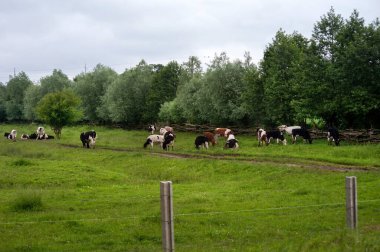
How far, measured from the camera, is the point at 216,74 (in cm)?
5966

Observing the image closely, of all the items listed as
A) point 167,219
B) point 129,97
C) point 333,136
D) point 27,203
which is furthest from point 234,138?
point 129,97

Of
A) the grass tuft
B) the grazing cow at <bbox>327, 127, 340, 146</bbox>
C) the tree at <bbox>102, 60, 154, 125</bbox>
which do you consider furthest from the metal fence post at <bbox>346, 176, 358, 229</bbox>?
the tree at <bbox>102, 60, 154, 125</bbox>

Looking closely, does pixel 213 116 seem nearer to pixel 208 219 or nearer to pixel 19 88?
pixel 208 219

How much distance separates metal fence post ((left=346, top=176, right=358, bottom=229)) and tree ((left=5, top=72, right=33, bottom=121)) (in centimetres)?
11520

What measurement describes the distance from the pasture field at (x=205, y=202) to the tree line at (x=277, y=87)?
6.54 metres

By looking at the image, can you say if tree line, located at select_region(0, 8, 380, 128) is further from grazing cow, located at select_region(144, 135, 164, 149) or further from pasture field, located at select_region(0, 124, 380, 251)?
grazing cow, located at select_region(144, 135, 164, 149)

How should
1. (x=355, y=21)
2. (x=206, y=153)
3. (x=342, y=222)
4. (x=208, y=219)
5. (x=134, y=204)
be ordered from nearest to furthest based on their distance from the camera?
(x=342, y=222) → (x=208, y=219) → (x=134, y=204) → (x=206, y=153) → (x=355, y=21)

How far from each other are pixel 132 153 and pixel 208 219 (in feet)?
82.6

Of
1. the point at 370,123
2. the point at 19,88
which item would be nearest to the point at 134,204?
the point at 370,123

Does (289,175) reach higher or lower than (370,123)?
lower

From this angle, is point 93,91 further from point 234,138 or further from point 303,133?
point 303,133

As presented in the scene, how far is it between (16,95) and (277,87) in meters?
91.7

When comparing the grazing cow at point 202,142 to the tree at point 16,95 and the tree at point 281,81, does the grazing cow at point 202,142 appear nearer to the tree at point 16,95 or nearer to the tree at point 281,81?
the tree at point 281,81

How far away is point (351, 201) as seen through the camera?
428 inches
